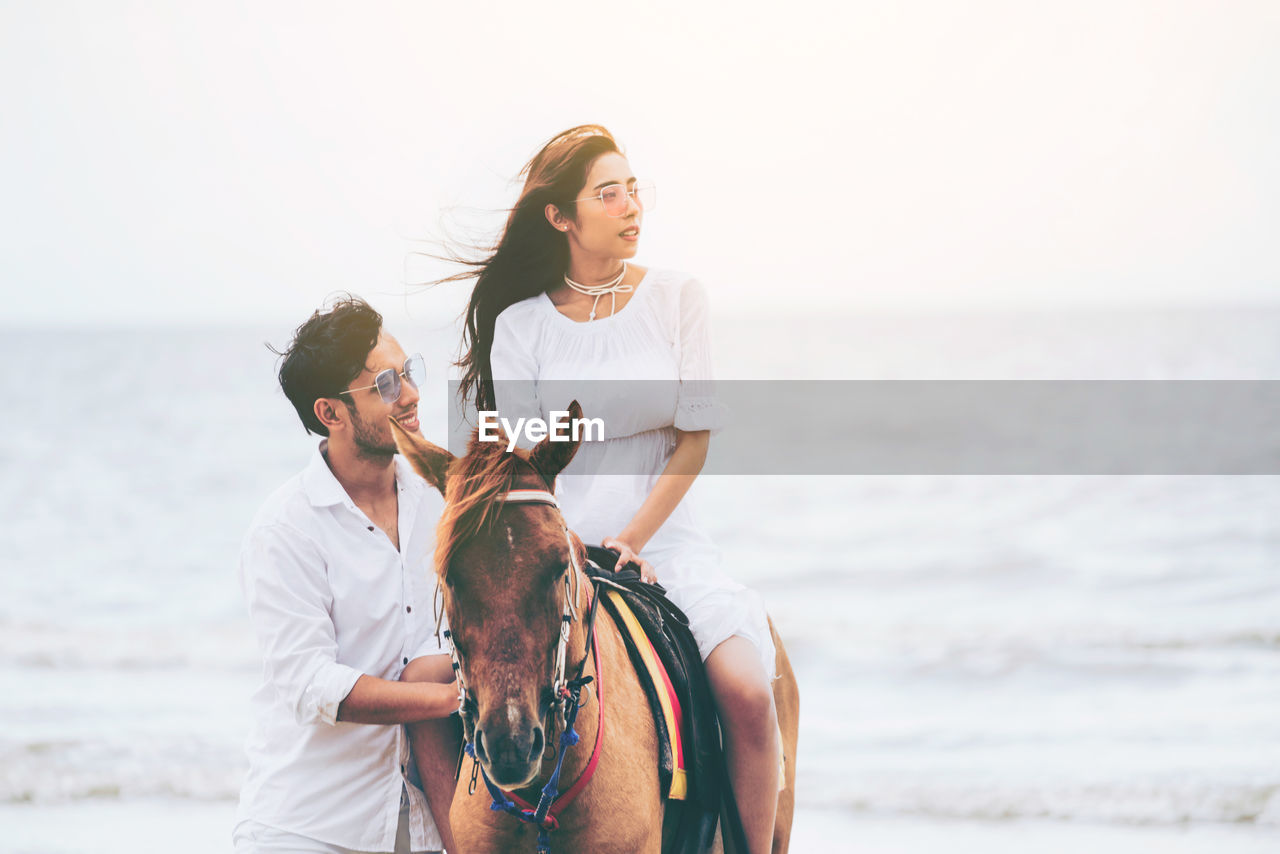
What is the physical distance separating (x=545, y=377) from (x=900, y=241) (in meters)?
22.3

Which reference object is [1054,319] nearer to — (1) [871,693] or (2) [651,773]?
(1) [871,693]

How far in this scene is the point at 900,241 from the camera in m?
23.6

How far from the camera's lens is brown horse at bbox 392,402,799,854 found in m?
1.64

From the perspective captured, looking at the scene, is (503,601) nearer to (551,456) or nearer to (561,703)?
(561,703)

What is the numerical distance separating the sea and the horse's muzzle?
2.00m

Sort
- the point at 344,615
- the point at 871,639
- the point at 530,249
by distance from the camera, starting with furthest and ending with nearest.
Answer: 1. the point at 871,639
2. the point at 530,249
3. the point at 344,615

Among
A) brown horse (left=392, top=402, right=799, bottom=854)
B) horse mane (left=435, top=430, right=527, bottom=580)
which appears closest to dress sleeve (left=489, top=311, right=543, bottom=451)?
brown horse (left=392, top=402, right=799, bottom=854)

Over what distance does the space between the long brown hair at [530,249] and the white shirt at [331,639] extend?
2.28 feet

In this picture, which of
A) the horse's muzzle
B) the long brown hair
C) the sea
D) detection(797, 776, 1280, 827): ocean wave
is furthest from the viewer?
the sea

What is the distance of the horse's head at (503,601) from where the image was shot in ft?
5.30

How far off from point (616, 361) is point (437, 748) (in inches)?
43.6

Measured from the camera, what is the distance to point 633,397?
9.02 feet

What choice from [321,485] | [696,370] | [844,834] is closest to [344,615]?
A: [321,485]

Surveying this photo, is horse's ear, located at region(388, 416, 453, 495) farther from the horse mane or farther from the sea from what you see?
the sea
